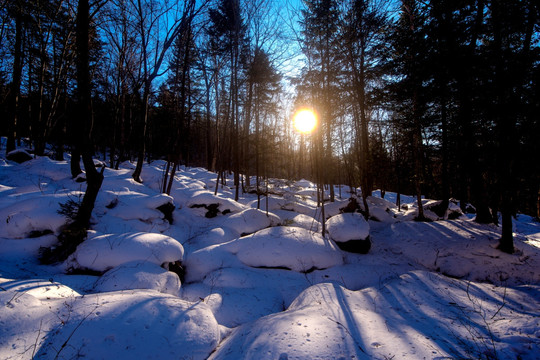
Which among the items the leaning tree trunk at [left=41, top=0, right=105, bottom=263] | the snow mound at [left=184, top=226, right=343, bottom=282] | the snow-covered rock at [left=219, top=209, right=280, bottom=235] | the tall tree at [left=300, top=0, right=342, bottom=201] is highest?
the tall tree at [left=300, top=0, right=342, bottom=201]

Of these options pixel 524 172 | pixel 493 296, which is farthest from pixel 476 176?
pixel 493 296

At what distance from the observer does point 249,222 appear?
843cm

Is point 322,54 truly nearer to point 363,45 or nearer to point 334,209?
point 363,45

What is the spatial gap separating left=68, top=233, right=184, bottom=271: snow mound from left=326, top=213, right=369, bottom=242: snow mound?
5.23m

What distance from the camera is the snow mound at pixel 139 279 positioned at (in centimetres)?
399

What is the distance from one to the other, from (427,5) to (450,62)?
2495 mm

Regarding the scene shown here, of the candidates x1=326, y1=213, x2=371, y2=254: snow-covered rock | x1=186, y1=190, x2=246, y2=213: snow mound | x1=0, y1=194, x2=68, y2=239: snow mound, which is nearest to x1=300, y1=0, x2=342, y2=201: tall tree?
x1=326, y1=213, x2=371, y2=254: snow-covered rock

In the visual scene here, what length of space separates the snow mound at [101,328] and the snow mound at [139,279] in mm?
833

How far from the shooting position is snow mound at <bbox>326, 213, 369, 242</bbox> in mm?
7594

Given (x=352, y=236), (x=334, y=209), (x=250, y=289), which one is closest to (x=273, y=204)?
(x=334, y=209)

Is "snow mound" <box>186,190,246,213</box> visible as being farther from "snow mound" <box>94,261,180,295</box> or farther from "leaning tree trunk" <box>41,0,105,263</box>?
"snow mound" <box>94,261,180,295</box>

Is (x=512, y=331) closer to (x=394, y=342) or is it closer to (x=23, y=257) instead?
(x=394, y=342)

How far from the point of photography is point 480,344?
8.03ft

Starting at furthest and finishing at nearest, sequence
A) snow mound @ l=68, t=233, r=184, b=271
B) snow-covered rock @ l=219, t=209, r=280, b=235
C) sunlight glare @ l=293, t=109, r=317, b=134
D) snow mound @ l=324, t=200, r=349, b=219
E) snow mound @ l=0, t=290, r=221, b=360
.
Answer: snow mound @ l=324, t=200, r=349, b=219 < sunlight glare @ l=293, t=109, r=317, b=134 < snow-covered rock @ l=219, t=209, r=280, b=235 < snow mound @ l=68, t=233, r=184, b=271 < snow mound @ l=0, t=290, r=221, b=360
